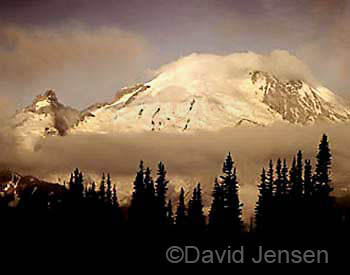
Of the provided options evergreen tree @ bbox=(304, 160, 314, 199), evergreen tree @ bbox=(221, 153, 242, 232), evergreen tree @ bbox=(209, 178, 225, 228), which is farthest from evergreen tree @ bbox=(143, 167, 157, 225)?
evergreen tree @ bbox=(304, 160, 314, 199)

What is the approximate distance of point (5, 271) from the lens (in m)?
107

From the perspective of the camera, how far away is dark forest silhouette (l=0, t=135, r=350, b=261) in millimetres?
112438

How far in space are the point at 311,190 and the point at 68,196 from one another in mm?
40207

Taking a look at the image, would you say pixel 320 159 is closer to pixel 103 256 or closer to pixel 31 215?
pixel 103 256

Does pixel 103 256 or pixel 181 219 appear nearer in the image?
pixel 103 256

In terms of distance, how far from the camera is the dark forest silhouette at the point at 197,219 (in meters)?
112

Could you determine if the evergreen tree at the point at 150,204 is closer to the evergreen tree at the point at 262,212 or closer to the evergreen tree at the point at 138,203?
the evergreen tree at the point at 138,203

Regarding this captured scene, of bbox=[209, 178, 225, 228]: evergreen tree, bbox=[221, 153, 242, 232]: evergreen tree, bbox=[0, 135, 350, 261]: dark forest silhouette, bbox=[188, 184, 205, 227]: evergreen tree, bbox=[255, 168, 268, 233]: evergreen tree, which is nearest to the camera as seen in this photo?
bbox=[0, 135, 350, 261]: dark forest silhouette

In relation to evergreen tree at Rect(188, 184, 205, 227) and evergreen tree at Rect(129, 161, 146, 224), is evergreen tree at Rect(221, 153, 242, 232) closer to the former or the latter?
evergreen tree at Rect(188, 184, 205, 227)

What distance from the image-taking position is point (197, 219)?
133m

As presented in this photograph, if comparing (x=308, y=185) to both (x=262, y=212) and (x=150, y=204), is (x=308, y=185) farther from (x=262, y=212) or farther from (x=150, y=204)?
(x=150, y=204)

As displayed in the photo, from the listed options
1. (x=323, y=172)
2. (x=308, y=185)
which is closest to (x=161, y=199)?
(x=308, y=185)

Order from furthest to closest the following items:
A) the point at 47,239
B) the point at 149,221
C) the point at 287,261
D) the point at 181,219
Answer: the point at 181,219, the point at 149,221, the point at 47,239, the point at 287,261

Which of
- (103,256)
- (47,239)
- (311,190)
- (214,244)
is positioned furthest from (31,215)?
(311,190)
